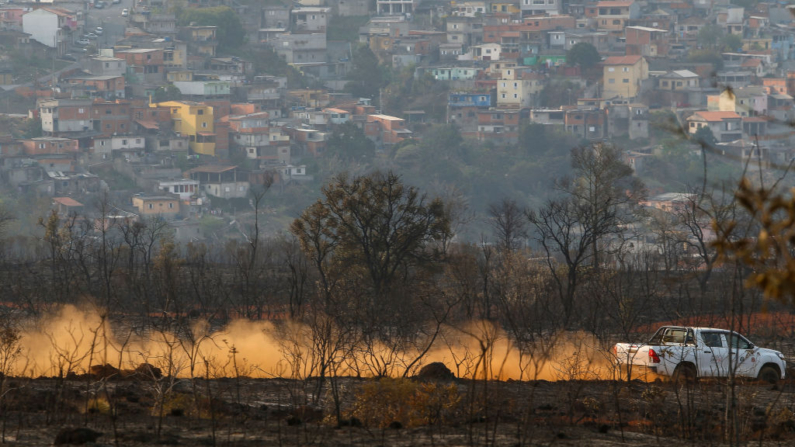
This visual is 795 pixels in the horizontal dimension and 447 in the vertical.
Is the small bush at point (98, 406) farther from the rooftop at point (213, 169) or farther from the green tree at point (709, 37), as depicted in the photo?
the green tree at point (709, 37)

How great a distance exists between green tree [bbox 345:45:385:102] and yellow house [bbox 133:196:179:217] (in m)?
37.6

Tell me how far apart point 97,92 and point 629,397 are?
95.8 meters

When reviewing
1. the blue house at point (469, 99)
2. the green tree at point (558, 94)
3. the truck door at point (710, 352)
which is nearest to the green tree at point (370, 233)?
the truck door at point (710, 352)

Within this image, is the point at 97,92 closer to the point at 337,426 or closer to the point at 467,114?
the point at 467,114

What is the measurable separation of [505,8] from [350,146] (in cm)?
4325

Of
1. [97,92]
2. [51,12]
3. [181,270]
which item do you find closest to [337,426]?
[181,270]

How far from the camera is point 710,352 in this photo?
1441cm

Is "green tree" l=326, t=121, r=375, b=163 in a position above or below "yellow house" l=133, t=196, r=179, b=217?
above

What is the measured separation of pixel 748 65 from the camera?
12106cm

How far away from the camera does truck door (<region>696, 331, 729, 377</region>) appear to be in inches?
567

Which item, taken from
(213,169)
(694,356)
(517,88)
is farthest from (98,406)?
(517,88)

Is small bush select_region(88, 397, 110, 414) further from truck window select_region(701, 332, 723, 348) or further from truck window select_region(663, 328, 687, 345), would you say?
truck window select_region(701, 332, 723, 348)

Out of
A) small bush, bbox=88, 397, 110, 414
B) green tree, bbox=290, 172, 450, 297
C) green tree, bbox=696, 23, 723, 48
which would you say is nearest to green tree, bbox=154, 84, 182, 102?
green tree, bbox=696, 23, 723, 48

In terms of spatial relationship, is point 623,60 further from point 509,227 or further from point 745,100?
point 509,227
